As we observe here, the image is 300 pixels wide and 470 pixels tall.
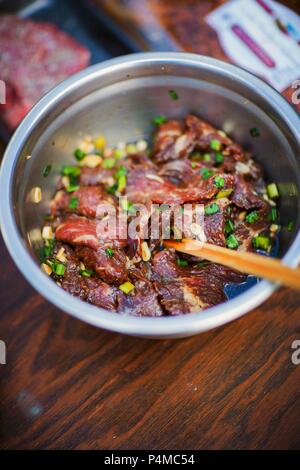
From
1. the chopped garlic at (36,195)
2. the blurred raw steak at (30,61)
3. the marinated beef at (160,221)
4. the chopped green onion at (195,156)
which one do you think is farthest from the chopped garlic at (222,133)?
the blurred raw steak at (30,61)

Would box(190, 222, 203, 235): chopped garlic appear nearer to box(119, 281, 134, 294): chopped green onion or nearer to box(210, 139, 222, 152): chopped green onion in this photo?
box(119, 281, 134, 294): chopped green onion

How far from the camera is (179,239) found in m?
2.06

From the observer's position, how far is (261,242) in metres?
2.18

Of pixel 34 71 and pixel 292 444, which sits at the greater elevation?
pixel 34 71

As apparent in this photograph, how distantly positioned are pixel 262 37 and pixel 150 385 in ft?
7.06

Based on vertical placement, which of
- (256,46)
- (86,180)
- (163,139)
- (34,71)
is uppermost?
(256,46)

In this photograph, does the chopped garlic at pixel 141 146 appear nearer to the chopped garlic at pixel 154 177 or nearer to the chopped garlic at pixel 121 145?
the chopped garlic at pixel 121 145

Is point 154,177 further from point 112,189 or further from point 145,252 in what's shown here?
point 145,252

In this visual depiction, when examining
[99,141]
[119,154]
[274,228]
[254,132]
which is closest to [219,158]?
[254,132]

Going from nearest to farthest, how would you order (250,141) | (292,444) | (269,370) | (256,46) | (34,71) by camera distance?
(292,444), (269,370), (250,141), (256,46), (34,71)

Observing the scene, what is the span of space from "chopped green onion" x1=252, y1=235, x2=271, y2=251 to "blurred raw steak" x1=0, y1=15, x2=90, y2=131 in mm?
1640
